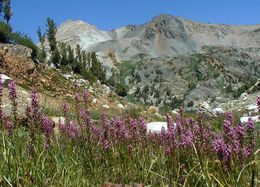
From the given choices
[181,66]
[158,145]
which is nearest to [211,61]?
[181,66]

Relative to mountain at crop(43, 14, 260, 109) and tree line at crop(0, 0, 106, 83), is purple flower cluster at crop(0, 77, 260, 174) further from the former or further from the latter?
mountain at crop(43, 14, 260, 109)

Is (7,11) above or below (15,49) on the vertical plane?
above

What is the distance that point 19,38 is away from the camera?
25.6m

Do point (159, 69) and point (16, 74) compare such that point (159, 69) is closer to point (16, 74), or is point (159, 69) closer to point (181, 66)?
point (181, 66)

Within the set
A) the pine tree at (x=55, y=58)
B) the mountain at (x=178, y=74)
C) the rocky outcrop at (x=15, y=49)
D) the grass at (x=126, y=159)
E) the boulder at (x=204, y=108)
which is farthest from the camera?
the mountain at (x=178, y=74)

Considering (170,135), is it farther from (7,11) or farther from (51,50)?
(51,50)

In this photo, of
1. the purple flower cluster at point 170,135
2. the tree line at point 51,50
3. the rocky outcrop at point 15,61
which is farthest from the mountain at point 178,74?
the purple flower cluster at point 170,135

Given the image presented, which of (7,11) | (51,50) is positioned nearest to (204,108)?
(7,11)

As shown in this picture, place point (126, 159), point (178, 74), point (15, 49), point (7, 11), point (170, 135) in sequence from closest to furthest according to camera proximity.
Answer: point (170, 135) < point (126, 159) < point (15, 49) < point (7, 11) < point (178, 74)

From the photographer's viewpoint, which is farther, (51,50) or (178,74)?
(178,74)

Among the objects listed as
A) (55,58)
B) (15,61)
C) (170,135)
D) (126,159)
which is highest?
(55,58)

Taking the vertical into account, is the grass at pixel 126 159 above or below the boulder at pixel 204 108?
below

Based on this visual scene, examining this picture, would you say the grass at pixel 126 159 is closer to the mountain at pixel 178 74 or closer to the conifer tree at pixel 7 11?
the conifer tree at pixel 7 11

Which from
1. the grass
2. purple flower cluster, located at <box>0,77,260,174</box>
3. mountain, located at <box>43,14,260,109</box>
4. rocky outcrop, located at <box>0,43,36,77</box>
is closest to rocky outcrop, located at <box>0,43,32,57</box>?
rocky outcrop, located at <box>0,43,36,77</box>
